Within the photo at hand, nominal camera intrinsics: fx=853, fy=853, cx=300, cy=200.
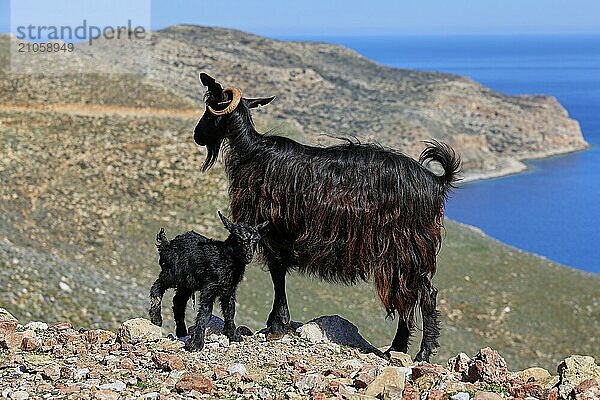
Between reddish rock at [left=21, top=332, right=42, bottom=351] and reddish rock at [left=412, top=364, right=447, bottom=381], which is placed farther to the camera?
reddish rock at [left=21, top=332, right=42, bottom=351]

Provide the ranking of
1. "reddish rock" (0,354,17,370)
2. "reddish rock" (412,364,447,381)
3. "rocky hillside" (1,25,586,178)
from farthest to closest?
1. "rocky hillside" (1,25,586,178)
2. "reddish rock" (0,354,17,370)
3. "reddish rock" (412,364,447,381)

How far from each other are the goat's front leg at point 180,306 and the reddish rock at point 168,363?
1088mm

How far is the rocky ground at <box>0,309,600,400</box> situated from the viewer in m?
6.62

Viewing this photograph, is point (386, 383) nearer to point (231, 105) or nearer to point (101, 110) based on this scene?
point (231, 105)

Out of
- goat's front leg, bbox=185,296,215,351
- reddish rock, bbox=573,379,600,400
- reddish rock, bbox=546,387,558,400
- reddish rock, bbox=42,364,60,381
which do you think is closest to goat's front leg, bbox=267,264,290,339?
goat's front leg, bbox=185,296,215,351

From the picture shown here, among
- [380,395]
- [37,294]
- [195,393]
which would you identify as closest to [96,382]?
[195,393]

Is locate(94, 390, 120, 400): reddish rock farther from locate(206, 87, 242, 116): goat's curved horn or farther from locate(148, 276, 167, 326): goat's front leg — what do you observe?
locate(206, 87, 242, 116): goat's curved horn

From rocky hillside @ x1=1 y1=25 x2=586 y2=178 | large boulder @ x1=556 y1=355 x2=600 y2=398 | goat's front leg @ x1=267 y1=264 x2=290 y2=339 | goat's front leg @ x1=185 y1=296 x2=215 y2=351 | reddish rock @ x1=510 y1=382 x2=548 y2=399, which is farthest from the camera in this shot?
rocky hillside @ x1=1 y1=25 x2=586 y2=178

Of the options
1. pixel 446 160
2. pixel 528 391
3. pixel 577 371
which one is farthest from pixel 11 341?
pixel 577 371

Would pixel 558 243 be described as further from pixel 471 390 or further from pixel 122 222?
pixel 471 390

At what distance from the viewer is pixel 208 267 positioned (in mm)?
7883

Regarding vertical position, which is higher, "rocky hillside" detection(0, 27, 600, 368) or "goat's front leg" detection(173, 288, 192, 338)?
"goat's front leg" detection(173, 288, 192, 338)

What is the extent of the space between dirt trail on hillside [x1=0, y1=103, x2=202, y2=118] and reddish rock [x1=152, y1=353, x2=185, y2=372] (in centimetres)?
3238

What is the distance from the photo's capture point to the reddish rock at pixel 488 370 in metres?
7.17
